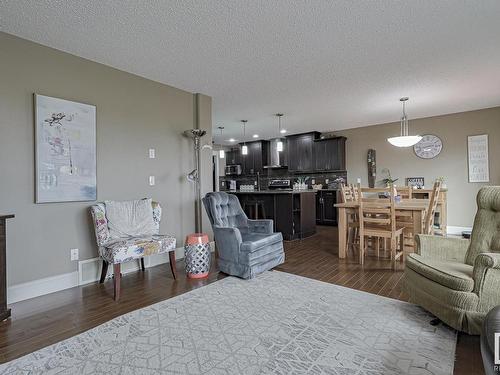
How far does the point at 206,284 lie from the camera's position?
296cm

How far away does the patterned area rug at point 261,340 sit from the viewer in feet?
5.28

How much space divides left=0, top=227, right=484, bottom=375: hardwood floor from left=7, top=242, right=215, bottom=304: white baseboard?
0.09m

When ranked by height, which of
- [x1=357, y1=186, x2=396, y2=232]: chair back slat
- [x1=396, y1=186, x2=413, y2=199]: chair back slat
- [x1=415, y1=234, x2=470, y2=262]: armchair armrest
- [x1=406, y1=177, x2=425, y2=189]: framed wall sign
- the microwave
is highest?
the microwave

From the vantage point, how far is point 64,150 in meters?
2.93

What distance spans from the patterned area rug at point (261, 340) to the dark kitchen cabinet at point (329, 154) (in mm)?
5314

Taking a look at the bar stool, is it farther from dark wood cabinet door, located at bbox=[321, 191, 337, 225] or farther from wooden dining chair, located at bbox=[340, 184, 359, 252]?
dark wood cabinet door, located at bbox=[321, 191, 337, 225]

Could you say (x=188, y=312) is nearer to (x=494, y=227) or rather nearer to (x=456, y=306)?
(x=456, y=306)

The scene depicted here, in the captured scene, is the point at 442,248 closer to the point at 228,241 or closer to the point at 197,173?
the point at 228,241

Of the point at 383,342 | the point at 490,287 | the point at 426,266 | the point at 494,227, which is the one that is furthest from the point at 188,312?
the point at 494,227

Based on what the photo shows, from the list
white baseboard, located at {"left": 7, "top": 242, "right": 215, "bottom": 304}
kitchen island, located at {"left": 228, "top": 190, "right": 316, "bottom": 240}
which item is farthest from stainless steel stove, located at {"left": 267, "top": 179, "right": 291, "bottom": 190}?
Answer: white baseboard, located at {"left": 7, "top": 242, "right": 215, "bottom": 304}

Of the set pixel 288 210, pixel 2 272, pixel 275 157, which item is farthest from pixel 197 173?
pixel 275 157

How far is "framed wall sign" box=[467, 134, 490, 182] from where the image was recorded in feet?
18.2

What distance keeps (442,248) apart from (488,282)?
2.08 ft

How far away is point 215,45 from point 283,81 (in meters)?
1.34
